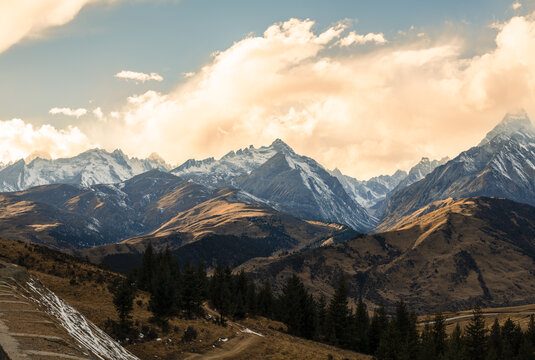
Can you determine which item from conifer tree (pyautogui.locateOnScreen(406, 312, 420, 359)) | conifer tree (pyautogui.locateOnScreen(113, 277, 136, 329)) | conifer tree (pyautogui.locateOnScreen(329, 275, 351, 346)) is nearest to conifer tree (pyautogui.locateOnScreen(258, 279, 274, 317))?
conifer tree (pyautogui.locateOnScreen(329, 275, 351, 346))

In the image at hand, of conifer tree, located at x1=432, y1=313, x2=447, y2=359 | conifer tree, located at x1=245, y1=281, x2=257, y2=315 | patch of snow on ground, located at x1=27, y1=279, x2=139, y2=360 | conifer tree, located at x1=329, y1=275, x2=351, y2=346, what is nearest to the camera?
patch of snow on ground, located at x1=27, y1=279, x2=139, y2=360

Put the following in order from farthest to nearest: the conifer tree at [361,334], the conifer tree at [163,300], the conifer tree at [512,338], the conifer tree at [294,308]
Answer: the conifer tree at [294,308]
the conifer tree at [361,334]
the conifer tree at [512,338]
the conifer tree at [163,300]

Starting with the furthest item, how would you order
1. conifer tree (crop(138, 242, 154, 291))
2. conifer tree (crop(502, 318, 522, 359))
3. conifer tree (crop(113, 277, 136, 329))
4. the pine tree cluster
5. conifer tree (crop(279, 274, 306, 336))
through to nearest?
1. conifer tree (crop(279, 274, 306, 336))
2. conifer tree (crop(502, 318, 522, 359))
3. conifer tree (crop(138, 242, 154, 291))
4. the pine tree cluster
5. conifer tree (crop(113, 277, 136, 329))

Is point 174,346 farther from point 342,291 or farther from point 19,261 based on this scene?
point 342,291

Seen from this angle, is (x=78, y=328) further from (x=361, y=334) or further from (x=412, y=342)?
(x=361, y=334)

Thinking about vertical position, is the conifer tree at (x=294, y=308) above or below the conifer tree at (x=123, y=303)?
below

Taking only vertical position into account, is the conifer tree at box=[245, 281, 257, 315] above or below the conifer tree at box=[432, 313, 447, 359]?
above

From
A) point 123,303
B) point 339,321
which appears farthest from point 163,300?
point 339,321

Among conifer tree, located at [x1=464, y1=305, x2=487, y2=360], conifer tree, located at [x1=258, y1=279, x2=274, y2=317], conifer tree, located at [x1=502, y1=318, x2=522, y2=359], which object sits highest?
conifer tree, located at [x1=258, y1=279, x2=274, y2=317]

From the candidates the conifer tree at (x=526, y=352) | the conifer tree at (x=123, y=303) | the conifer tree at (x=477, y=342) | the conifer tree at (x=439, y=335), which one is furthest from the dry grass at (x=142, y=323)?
the conifer tree at (x=526, y=352)

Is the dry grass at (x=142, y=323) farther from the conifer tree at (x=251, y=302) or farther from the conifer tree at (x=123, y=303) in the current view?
the conifer tree at (x=251, y=302)

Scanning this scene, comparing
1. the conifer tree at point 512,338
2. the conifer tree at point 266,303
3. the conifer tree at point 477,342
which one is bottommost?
the conifer tree at point 512,338

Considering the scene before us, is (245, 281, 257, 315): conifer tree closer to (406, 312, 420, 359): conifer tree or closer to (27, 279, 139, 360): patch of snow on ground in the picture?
(406, 312, 420, 359): conifer tree

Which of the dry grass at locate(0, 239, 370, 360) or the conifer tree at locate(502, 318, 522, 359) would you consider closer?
the dry grass at locate(0, 239, 370, 360)
